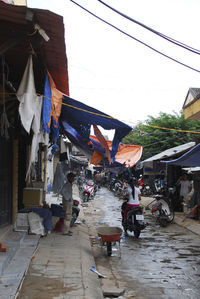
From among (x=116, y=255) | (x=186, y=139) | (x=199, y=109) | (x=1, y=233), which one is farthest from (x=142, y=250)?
(x=186, y=139)

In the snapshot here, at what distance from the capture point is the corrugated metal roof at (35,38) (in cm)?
409

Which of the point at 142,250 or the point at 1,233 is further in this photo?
the point at 142,250

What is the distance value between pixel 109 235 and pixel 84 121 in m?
2.69

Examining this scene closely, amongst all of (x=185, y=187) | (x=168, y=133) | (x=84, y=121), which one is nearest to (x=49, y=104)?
(x=84, y=121)

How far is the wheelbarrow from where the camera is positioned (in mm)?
6359

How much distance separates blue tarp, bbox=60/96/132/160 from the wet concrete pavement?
2619mm

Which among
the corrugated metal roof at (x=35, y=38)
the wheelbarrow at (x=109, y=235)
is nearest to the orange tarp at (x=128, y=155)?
the wheelbarrow at (x=109, y=235)

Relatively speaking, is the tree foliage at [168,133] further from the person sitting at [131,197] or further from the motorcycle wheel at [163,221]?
the person sitting at [131,197]

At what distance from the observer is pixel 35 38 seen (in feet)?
15.1

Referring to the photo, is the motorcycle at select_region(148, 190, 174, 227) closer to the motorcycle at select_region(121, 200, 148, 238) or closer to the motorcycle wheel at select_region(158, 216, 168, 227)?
the motorcycle wheel at select_region(158, 216, 168, 227)

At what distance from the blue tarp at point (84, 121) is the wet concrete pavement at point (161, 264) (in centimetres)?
262

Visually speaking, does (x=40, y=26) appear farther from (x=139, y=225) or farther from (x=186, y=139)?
(x=186, y=139)

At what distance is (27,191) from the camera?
8367mm

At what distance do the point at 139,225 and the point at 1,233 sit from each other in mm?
3761
